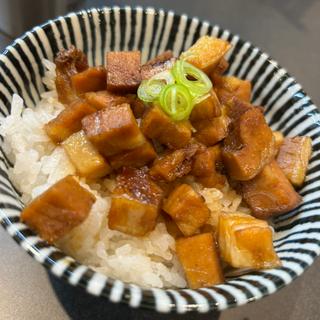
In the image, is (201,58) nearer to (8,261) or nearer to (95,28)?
(95,28)

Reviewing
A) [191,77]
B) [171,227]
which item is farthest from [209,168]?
[191,77]

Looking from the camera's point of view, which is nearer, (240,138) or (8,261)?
(240,138)

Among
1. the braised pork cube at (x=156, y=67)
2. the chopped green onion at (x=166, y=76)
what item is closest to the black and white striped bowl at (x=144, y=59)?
the braised pork cube at (x=156, y=67)

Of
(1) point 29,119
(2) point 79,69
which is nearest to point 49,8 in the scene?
(2) point 79,69

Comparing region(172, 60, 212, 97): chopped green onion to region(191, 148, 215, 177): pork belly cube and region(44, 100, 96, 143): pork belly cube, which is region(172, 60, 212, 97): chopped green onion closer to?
region(191, 148, 215, 177): pork belly cube

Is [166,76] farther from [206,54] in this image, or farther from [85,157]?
[85,157]

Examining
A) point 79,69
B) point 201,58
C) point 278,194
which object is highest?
point 201,58

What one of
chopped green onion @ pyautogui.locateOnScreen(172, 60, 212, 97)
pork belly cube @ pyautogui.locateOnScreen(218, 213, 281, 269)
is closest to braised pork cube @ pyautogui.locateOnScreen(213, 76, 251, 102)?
chopped green onion @ pyautogui.locateOnScreen(172, 60, 212, 97)
